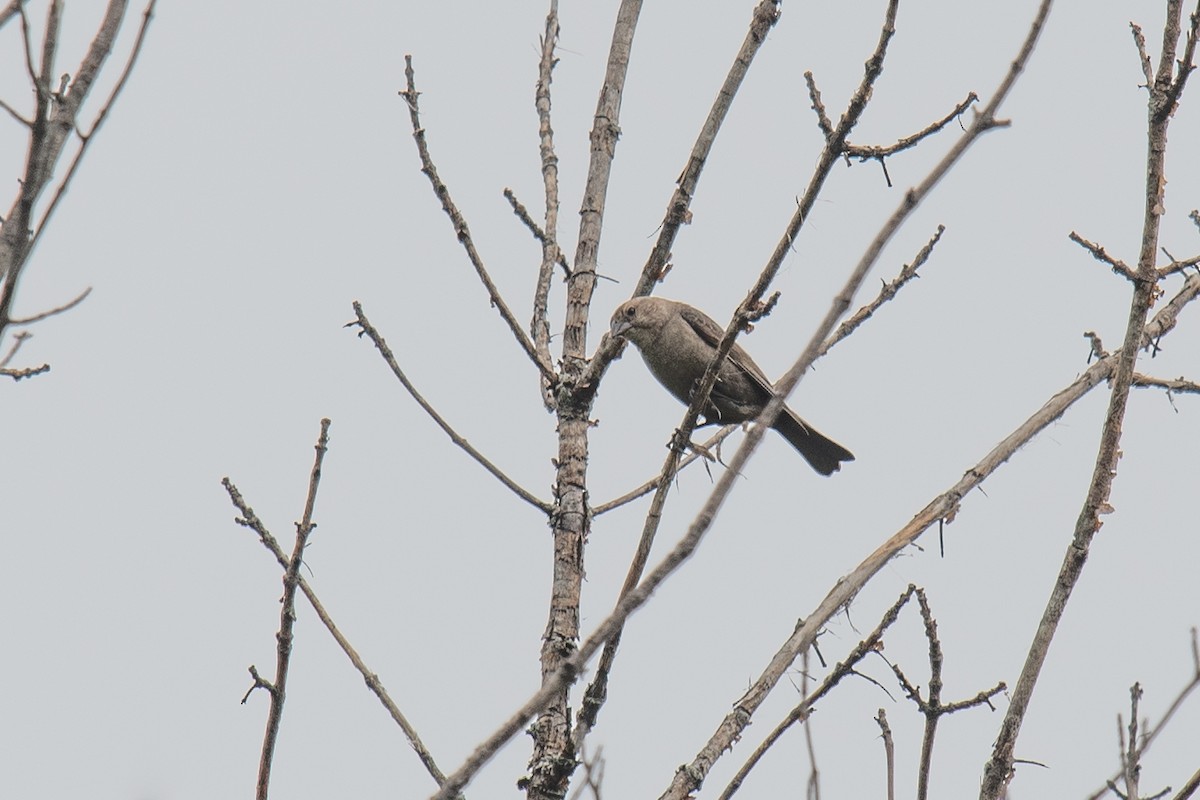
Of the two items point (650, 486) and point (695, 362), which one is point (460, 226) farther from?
point (695, 362)

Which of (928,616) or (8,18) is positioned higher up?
(8,18)

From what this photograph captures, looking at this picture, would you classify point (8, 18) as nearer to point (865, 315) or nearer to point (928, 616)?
point (928, 616)

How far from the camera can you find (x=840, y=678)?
2811 millimetres

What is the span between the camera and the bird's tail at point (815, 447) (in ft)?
23.4

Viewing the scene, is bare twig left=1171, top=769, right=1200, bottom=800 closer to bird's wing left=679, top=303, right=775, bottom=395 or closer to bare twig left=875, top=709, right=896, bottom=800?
bare twig left=875, top=709, right=896, bottom=800

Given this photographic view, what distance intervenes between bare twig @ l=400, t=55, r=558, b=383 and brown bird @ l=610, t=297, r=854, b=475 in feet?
8.27

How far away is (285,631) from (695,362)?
430 cm

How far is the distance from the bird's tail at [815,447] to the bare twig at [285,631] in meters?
4.62

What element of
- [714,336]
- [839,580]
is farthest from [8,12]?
[714,336]

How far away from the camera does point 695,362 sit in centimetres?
668

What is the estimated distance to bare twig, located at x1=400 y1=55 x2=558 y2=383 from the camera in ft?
12.2

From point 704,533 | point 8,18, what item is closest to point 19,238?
point 8,18

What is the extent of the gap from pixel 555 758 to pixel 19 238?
1491 mm

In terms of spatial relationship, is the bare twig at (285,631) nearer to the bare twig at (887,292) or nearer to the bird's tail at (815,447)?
the bare twig at (887,292)
